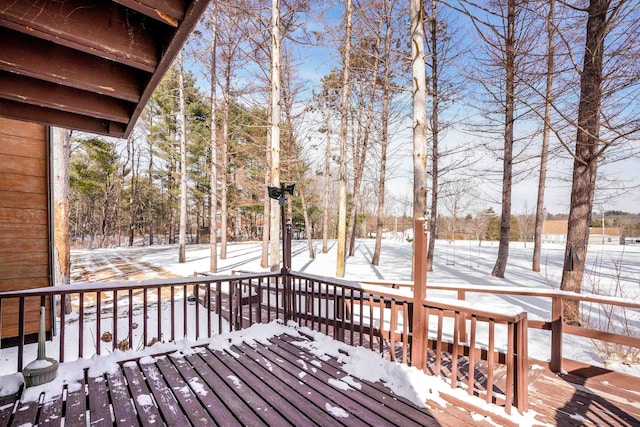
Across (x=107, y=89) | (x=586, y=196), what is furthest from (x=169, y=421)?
(x=586, y=196)

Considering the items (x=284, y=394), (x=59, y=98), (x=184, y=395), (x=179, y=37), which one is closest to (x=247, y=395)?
(x=284, y=394)

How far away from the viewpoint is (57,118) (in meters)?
2.54

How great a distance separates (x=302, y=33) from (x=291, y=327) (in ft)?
23.8

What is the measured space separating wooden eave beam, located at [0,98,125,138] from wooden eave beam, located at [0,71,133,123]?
1.12 ft

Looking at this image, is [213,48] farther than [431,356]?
Yes

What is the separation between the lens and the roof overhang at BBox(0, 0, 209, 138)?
4.45 ft

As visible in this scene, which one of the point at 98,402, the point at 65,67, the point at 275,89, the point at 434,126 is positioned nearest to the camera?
the point at 65,67

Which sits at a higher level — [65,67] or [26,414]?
[65,67]

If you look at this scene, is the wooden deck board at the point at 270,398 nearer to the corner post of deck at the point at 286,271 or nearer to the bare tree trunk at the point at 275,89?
the corner post of deck at the point at 286,271

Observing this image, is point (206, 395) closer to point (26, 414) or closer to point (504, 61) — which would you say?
point (26, 414)

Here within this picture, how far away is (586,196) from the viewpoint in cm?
419

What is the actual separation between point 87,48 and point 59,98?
3.10 ft

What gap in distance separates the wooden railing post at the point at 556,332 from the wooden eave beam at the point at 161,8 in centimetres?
375

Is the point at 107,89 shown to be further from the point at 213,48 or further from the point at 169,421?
the point at 213,48
